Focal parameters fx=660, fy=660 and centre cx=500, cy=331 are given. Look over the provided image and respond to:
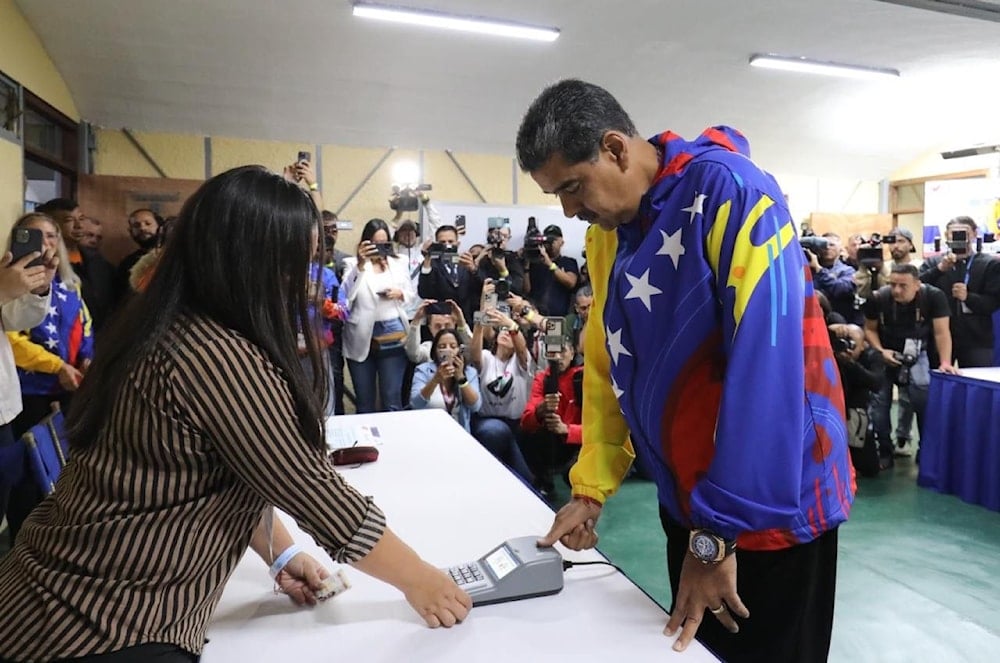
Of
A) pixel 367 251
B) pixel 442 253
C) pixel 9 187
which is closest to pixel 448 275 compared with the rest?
pixel 442 253

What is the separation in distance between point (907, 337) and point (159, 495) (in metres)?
4.36

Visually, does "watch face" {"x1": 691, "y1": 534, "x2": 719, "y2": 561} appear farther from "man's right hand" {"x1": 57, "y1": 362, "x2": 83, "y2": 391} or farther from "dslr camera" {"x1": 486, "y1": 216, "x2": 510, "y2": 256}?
"dslr camera" {"x1": 486, "y1": 216, "x2": 510, "y2": 256}

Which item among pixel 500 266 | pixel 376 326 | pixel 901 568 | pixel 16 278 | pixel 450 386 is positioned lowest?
pixel 901 568

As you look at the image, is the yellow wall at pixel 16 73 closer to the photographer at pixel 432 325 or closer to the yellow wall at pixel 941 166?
the photographer at pixel 432 325

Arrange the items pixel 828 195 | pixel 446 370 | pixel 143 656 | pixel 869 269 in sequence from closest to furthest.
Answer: pixel 143 656
pixel 446 370
pixel 869 269
pixel 828 195

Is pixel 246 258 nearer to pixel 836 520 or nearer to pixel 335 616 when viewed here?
pixel 335 616

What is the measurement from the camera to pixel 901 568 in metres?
2.62

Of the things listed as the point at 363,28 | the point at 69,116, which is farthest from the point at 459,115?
the point at 69,116

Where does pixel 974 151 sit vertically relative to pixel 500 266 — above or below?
above

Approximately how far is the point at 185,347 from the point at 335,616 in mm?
501

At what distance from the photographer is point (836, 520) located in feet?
3.19

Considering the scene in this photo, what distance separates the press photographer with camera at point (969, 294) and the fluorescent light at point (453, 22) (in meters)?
3.04

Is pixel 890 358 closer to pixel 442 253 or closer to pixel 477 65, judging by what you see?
pixel 442 253

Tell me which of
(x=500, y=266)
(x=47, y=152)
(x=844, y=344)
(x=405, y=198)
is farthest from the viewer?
(x=405, y=198)
